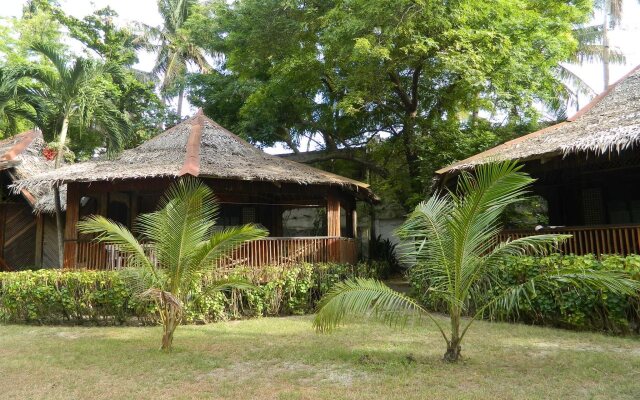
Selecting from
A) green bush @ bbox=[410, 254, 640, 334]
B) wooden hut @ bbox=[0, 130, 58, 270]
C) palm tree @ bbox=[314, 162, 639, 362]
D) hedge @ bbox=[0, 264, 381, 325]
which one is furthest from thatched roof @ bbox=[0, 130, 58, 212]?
green bush @ bbox=[410, 254, 640, 334]

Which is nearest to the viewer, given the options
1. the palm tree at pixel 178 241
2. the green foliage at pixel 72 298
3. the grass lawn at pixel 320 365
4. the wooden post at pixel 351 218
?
the grass lawn at pixel 320 365

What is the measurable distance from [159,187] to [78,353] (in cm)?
529

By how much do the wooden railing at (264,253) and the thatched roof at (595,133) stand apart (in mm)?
3390

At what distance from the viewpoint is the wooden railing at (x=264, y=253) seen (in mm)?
10617

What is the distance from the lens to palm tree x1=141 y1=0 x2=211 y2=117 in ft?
90.5

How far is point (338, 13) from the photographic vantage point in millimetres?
13078

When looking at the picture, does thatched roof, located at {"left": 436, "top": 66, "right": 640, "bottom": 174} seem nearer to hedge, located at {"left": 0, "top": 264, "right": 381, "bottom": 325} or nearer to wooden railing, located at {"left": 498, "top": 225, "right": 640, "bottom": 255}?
wooden railing, located at {"left": 498, "top": 225, "right": 640, "bottom": 255}

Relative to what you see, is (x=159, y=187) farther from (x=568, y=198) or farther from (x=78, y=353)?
(x=568, y=198)

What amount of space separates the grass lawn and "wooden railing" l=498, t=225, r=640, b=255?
78.8 inches

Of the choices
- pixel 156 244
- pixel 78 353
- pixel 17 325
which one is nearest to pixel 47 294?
pixel 17 325

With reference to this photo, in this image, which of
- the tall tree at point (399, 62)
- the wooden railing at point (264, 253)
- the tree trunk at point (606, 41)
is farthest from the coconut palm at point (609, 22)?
the wooden railing at point (264, 253)

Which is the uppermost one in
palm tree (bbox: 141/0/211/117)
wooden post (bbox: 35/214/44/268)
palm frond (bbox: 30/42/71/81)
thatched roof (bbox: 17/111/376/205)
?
palm tree (bbox: 141/0/211/117)

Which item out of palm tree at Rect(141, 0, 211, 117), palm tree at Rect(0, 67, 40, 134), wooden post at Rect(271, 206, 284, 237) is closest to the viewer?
palm tree at Rect(0, 67, 40, 134)

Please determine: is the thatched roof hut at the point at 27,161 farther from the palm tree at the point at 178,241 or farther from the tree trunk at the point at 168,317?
the tree trunk at the point at 168,317
